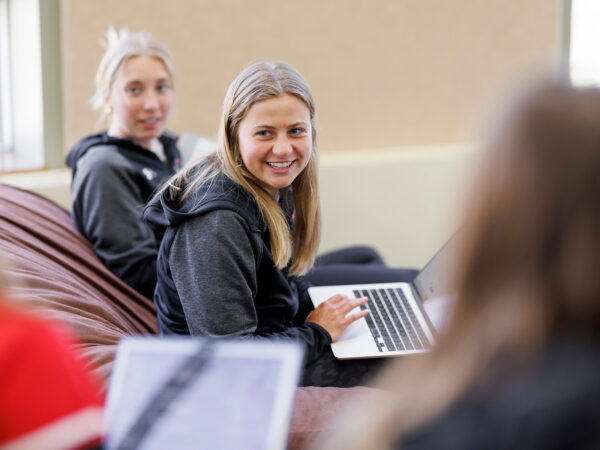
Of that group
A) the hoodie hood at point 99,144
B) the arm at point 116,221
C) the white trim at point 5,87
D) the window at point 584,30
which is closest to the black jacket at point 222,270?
the arm at point 116,221

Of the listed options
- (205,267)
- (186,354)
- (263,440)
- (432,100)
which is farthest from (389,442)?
(432,100)

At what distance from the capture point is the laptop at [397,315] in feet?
5.78

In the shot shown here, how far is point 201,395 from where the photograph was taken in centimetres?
98

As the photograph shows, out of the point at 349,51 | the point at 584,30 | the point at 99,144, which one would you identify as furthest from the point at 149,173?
the point at 584,30

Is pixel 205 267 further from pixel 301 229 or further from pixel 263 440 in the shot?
pixel 263 440

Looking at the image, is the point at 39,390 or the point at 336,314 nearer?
the point at 39,390

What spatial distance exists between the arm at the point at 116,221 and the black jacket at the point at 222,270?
1.57 ft

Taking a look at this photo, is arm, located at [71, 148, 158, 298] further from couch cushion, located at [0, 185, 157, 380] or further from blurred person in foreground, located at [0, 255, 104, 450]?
blurred person in foreground, located at [0, 255, 104, 450]

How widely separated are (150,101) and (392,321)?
1060 millimetres

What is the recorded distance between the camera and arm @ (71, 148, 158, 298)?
2.22 metres

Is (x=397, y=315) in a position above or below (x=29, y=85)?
below

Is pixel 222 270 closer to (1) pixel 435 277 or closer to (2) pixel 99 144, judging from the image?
(1) pixel 435 277

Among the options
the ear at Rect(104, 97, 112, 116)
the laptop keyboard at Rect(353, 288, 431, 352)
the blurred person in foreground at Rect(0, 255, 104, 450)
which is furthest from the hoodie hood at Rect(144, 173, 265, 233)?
the ear at Rect(104, 97, 112, 116)

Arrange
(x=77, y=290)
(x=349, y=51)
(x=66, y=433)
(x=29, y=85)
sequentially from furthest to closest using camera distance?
(x=349, y=51), (x=29, y=85), (x=77, y=290), (x=66, y=433)
